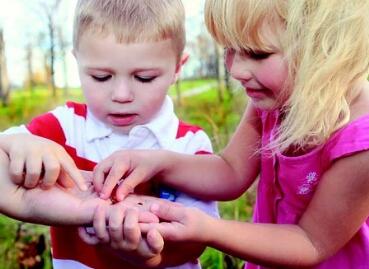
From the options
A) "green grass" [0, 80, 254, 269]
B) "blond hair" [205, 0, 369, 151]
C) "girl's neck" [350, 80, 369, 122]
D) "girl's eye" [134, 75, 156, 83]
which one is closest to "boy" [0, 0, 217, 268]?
"girl's eye" [134, 75, 156, 83]

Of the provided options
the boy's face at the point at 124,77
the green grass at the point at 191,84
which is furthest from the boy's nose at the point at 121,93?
the green grass at the point at 191,84

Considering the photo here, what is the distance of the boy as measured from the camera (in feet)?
6.51

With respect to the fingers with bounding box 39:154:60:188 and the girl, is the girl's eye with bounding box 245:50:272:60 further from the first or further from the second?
the fingers with bounding box 39:154:60:188

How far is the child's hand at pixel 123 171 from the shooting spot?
1937mm

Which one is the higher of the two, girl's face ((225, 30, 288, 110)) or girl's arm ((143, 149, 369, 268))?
girl's face ((225, 30, 288, 110))

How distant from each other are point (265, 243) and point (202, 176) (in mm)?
349

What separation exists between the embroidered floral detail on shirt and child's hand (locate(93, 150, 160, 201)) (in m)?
0.40

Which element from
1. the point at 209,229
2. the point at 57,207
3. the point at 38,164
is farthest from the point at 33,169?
the point at 209,229

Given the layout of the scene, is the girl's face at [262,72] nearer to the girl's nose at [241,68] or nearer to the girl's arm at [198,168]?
the girl's nose at [241,68]

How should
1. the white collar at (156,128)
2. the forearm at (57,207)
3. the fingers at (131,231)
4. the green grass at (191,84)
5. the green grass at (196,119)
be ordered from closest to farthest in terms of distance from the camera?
1. the fingers at (131,231)
2. the forearm at (57,207)
3. the white collar at (156,128)
4. the green grass at (196,119)
5. the green grass at (191,84)

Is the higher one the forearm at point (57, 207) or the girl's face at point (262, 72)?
the girl's face at point (262, 72)

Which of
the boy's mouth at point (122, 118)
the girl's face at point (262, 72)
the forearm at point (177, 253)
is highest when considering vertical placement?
the girl's face at point (262, 72)

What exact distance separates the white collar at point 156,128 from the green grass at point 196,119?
0.77m

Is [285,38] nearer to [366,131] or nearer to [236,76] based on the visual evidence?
[236,76]
